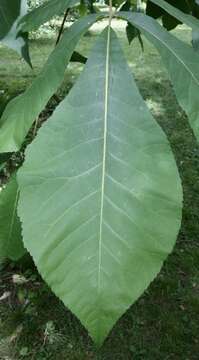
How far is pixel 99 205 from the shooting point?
1.92 feet

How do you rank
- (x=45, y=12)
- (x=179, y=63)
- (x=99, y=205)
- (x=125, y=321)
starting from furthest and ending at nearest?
(x=125, y=321), (x=45, y=12), (x=179, y=63), (x=99, y=205)

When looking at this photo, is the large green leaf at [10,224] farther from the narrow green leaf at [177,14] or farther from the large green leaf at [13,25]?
the narrow green leaf at [177,14]

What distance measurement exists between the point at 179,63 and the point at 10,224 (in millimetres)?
526

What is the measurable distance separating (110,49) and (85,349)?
6.57ft

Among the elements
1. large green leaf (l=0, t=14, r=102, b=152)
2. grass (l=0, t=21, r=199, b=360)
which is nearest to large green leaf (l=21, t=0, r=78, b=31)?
large green leaf (l=0, t=14, r=102, b=152)

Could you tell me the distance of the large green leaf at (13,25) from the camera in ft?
3.38

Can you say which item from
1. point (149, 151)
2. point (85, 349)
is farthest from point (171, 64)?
point (85, 349)

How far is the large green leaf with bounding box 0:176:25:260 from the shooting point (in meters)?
1.04

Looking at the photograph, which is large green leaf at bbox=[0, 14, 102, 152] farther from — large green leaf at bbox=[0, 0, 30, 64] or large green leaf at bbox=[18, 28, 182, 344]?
large green leaf at bbox=[0, 0, 30, 64]

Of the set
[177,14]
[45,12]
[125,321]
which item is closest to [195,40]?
[177,14]

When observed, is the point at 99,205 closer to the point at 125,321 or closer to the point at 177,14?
the point at 177,14

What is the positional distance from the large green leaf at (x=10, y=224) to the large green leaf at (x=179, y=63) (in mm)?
443

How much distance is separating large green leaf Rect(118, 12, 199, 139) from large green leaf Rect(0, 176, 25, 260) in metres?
0.44

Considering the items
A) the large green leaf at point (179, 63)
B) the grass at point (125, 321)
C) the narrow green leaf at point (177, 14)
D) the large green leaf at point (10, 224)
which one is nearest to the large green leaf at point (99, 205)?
the large green leaf at point (179, 63)
